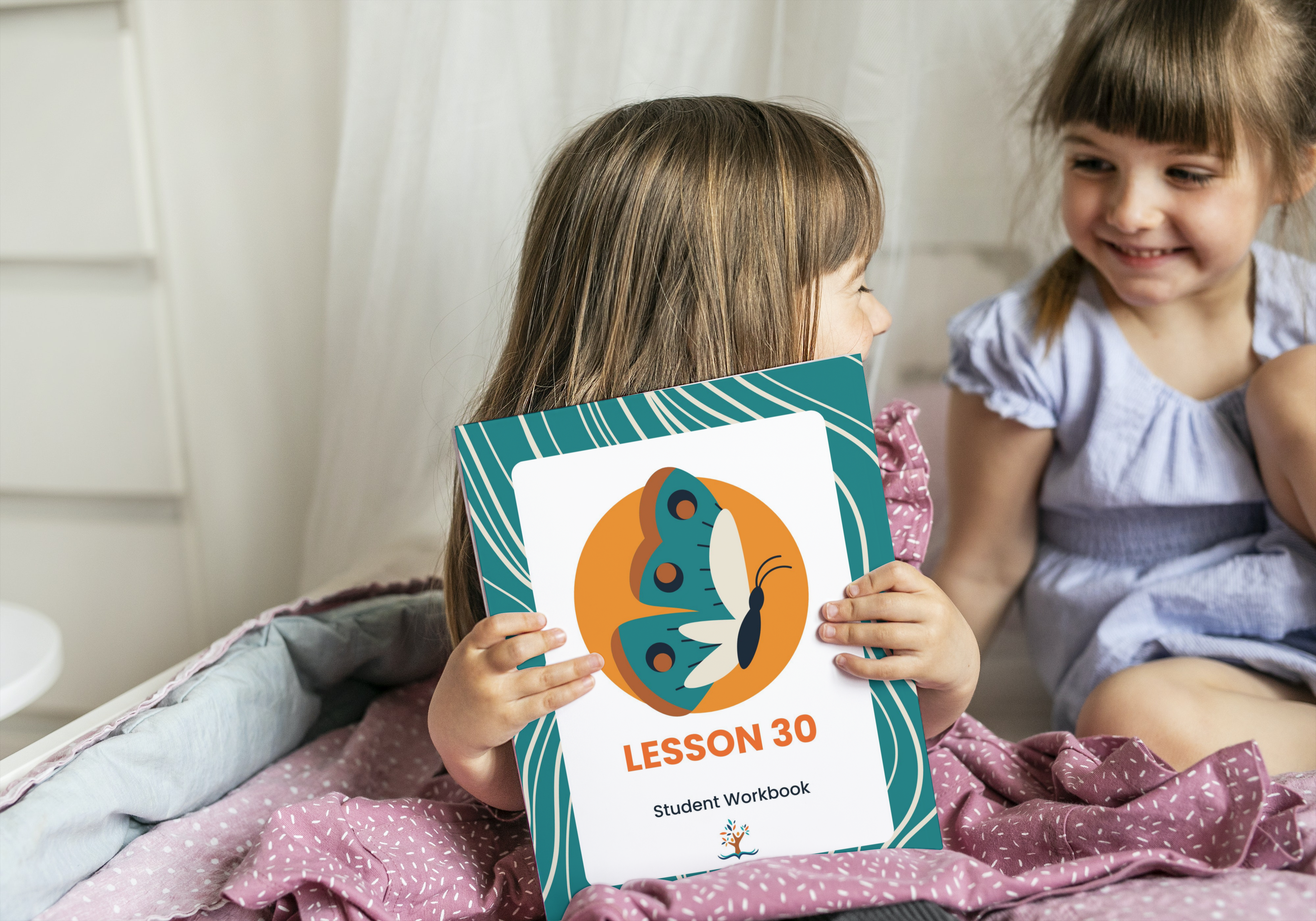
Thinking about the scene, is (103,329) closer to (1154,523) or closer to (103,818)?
(103,818)

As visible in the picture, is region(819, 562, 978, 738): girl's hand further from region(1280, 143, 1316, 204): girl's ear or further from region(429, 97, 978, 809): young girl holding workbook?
region(1280, 143, 1316, 204): girl's ear

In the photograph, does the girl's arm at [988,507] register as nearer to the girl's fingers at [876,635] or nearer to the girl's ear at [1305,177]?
the girl's ear at [1305,177]

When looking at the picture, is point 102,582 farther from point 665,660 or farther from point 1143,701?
point 1143,701

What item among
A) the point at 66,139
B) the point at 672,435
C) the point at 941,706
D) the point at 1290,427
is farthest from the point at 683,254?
the point at 66,139

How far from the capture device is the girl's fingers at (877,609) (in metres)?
0.64

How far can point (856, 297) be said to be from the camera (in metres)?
0.76

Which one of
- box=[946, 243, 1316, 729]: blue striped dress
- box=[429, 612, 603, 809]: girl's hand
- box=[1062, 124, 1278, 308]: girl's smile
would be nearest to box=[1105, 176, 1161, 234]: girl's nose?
box=[1062, 124, 1278, 308]: girl's smile

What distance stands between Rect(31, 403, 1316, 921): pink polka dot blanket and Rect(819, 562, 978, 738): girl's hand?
0.25 feet

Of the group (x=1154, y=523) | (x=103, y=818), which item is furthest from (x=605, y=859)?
(x=1154, y=523)

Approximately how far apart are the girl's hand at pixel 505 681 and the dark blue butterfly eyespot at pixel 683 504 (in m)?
0.11

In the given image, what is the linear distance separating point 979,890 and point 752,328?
393mm

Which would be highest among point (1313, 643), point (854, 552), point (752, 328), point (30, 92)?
point (30, 92)

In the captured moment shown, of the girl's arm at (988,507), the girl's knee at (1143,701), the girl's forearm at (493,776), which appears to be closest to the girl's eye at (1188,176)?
the girl's arm at (988,507)

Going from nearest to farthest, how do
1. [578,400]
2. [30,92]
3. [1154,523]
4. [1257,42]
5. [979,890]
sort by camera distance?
[979,890] < [578,400] < [1257,42] < [1154,523] < [30,92]
